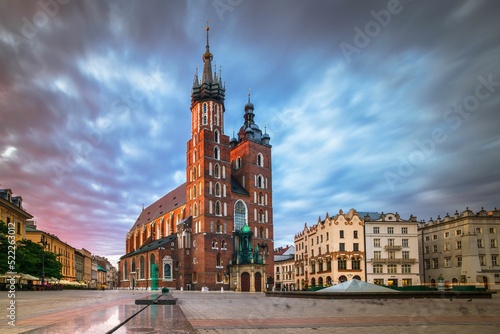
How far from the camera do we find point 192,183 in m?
73.2

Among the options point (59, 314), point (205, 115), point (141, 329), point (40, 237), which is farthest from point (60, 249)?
point (141, 329)

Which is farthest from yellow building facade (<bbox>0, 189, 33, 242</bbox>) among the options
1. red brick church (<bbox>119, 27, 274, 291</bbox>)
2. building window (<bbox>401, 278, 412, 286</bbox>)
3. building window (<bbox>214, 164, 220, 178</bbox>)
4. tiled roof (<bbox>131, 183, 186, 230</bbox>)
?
building window (<bbox>401, 278, 412, 286</bbox>)

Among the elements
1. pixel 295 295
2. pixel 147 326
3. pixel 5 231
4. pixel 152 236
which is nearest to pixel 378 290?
pixel 295 295

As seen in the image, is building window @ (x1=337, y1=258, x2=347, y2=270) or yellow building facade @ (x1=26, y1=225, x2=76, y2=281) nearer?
building window @ (x1=337, y1=258, x2=347, y2=270)

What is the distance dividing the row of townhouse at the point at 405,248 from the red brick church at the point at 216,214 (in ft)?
35.1

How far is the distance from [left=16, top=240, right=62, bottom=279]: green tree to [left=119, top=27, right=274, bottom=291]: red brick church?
548 inches

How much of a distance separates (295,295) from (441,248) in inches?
1782

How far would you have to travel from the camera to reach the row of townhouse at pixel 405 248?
62875 mm

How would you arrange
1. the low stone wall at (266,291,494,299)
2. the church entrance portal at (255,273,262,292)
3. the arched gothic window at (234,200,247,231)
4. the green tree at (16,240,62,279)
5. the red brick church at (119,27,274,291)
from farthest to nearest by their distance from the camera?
1. the arched gothic window at (234,200,247,231)
2. the red brick church at (119,27,274,291)
3. the church entrance portal at (255,273,262,292)
4. the green tree at (16,240,62,279)
5. the low stone wall at (266,291,494,299)

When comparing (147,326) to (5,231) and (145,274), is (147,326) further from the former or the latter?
(145,274)

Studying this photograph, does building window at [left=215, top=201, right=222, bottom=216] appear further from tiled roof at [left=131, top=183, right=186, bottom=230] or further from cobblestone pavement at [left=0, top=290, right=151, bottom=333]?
cobblestone pavement at [left=0, top=290, right=151, bottom=333]

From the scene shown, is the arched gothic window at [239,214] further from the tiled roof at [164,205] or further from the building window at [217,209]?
the tiled roof at [164,205]

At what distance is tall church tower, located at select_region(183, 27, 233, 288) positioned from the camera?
67.1m

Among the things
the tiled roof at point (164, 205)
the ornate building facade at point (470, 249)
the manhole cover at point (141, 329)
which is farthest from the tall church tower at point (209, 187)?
the manhole cover at point (141, 329)
